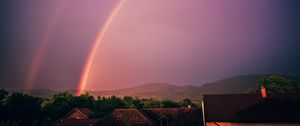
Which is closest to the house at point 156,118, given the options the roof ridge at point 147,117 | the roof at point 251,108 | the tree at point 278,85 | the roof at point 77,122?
the roof ridge at point 147,117

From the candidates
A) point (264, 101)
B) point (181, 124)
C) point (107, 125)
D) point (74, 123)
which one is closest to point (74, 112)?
point (74, 123)

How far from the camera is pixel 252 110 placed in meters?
32.4

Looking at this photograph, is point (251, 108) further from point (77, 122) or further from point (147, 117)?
point (77, 122)

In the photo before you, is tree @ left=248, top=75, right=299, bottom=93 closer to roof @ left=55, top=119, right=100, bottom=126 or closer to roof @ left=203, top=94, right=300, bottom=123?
roof @ left=203, top=94, right=300, bottom=123

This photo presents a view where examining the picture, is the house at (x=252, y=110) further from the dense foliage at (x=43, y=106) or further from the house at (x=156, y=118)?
the dense foliage at (x=43, y=106)

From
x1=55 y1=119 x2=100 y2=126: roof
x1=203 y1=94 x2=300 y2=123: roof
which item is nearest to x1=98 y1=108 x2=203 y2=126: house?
x1=203 y1=94 x2=300 y2=123: roof

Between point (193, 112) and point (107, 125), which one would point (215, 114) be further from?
point (107, 125)

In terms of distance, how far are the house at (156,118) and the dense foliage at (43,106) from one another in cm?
1013

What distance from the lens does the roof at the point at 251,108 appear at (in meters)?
30.6

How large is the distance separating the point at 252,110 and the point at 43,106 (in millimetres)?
52386

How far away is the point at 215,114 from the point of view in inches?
1332

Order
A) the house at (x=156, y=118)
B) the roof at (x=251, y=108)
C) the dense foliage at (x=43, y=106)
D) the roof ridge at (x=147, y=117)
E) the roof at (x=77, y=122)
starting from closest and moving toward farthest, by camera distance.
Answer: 1. the roof at (x=251, y=108)
2. the dense foliage at (x=43, y=106)
3. the roof ridge at (x=147, y=117)
4. the house at (x=156, y=118)
5. the roof at (x=77, y=122)

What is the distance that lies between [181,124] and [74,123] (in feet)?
84.4

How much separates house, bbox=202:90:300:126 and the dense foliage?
20737 mm
